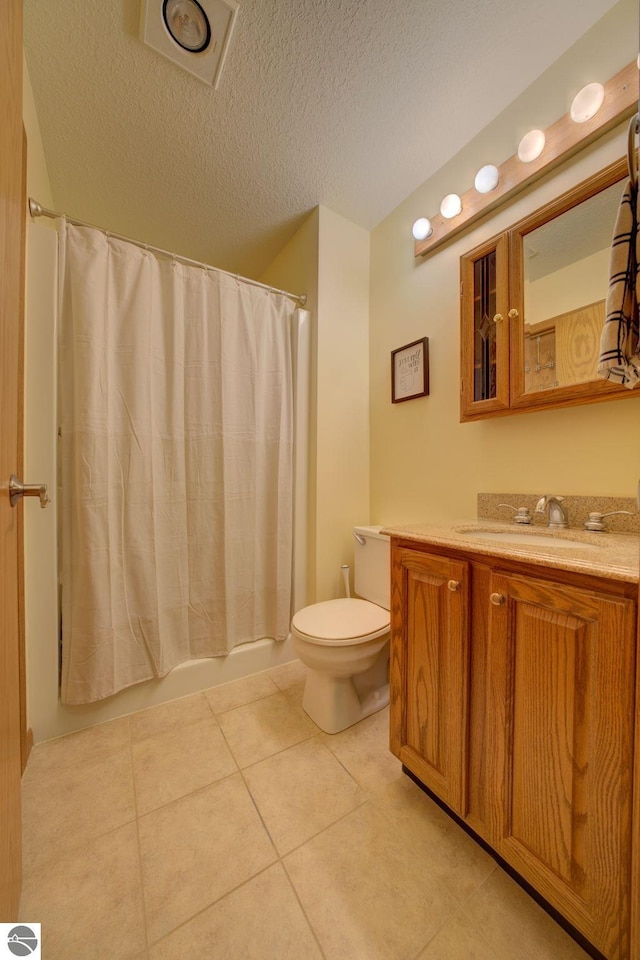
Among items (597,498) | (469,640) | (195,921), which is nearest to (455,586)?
(469,640)

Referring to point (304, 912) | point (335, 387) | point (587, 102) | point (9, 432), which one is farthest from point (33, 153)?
point (304, 912)

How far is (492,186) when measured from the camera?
4.17ft

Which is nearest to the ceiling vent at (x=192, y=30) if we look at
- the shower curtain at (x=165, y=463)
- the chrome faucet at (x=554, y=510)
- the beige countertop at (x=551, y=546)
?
the shower curtain at (x=165, y=463)

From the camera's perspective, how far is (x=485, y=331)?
1299mm

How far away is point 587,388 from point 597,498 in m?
0.33

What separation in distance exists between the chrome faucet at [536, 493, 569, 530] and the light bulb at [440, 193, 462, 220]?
3.99 feet

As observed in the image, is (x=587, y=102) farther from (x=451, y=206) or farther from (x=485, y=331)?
(x=485, y=331)

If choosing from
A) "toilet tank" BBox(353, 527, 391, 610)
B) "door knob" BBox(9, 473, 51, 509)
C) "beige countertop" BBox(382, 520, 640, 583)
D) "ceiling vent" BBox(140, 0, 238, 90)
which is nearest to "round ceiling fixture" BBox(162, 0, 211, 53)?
"ceiling vent" BBox(140, 0, 238, 90)

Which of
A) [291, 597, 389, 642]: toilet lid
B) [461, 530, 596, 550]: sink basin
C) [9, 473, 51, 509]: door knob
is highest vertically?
[9, 473, 51, 509]: door knob

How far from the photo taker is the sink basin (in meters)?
0.97

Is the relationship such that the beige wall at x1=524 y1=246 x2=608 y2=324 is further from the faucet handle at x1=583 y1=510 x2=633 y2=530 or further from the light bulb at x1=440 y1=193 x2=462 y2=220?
the faucet handle at x1=583 y1=510 x2=633 y2=530

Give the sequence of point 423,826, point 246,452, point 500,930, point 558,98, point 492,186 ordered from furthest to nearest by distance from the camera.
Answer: point 246,452, point 492,186, point 558,98, point 423,826, point 500,930

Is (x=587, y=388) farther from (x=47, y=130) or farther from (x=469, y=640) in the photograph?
(x=47, y=130)

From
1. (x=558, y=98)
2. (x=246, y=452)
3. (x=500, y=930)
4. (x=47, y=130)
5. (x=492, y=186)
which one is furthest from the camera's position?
(x=246, y=452)
